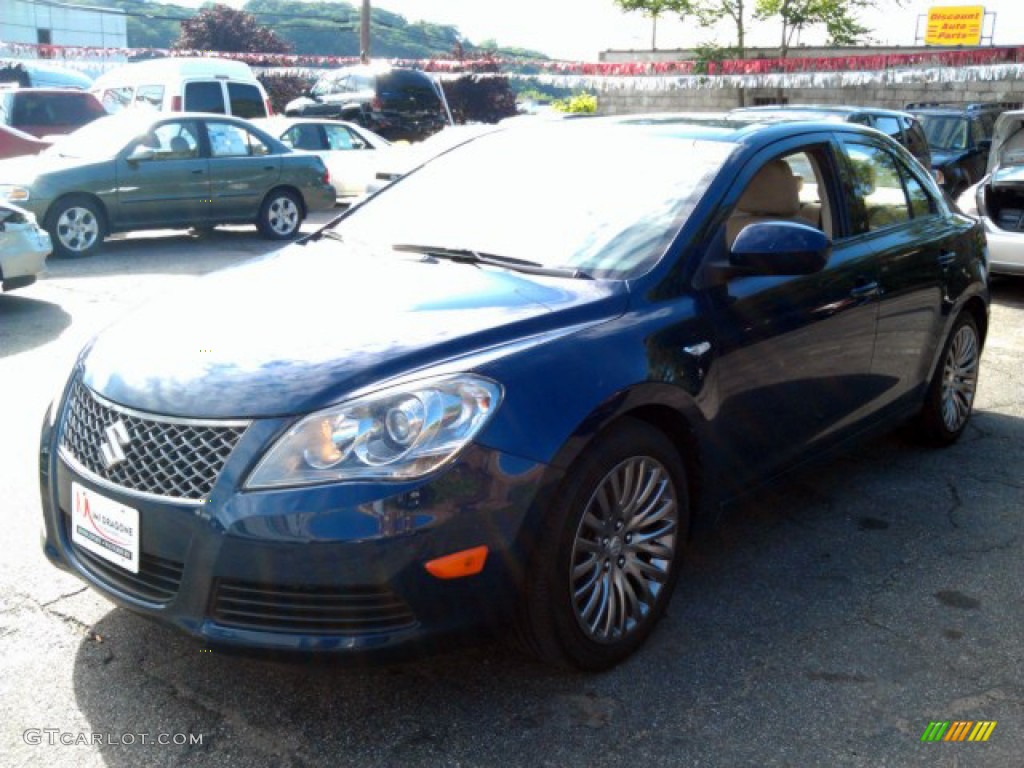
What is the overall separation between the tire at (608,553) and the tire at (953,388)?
2.35 meters

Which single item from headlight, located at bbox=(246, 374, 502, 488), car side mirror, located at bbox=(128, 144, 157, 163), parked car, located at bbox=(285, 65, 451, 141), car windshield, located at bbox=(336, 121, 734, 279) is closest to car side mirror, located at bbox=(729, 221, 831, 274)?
car windshield, located at bbox=(336, 121, 734, 279)

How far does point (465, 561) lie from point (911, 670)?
1516 mm

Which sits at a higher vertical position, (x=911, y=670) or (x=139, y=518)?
(x=139, y=518)

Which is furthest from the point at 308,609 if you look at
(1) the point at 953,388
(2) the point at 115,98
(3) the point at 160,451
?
(2) the point at 115,98

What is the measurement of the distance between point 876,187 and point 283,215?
395 inches

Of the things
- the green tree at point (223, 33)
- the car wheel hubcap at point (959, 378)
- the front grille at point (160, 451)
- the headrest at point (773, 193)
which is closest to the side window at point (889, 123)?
the car wheel hubcap at point (959, 378)

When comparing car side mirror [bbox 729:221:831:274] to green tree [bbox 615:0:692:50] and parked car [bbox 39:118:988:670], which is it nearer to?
parked car [bbox 39:118:988:670]

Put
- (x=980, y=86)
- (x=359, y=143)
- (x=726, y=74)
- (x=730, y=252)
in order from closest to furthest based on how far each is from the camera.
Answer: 1. (x=730, y=252)
2. (x=359, y=143)
3. (x=980, y=86)
4. (x=726, y=74)

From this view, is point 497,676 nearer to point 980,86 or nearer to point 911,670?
point 911,670

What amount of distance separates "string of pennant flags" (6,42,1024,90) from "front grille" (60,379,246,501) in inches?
1035

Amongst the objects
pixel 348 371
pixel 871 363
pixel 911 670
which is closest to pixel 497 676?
pixel 348 371

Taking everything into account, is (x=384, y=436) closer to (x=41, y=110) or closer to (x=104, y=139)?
(x=104, y=139)

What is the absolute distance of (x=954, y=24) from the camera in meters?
58.9

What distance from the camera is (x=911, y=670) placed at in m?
3.32
